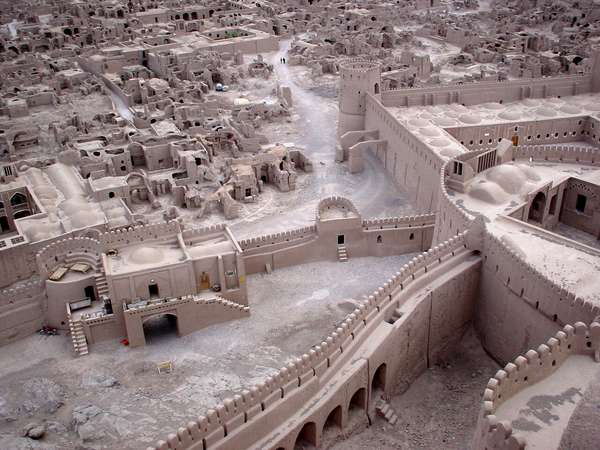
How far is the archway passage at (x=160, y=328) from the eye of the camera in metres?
28.9

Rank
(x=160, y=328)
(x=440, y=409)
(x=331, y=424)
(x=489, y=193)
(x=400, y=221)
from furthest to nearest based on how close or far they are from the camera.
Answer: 1. (x=400, y=221)
2. (x=489, y=193)
3. (x=160, y=328)
4. (x=440, y=409)
5. (x=331, y=424)

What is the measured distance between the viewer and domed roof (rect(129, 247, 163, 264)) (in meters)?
28.8

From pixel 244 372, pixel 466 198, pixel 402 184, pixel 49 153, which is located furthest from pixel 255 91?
pixel 244 372

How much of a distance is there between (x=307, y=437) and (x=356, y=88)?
31605 millimetres

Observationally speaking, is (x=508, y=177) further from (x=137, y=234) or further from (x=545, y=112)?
(x=137, y=234)

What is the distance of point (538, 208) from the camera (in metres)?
32.2

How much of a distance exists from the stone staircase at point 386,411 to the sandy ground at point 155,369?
14.6ft

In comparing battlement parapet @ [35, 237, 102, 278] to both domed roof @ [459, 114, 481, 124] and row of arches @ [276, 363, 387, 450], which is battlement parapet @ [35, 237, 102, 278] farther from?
domed roof @ [459, 114, 481, 124]

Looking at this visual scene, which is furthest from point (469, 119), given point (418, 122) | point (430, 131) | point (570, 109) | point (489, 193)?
point (489, 193)

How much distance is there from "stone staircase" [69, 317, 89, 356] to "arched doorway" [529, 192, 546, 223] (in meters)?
23.4

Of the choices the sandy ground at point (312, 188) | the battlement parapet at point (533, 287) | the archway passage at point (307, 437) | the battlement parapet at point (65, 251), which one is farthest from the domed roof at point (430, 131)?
the archway passage at point (307, 437)

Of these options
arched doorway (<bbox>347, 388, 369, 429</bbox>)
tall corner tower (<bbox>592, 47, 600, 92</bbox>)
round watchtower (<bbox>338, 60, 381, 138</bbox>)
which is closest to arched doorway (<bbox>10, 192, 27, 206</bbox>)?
round watchtower (<bbox>338, 60, 381, 138</bbox>)

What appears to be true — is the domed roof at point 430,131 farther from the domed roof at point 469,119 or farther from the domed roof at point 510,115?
the domed roof at point 510,115

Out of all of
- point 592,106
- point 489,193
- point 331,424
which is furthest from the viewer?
point 592,106
